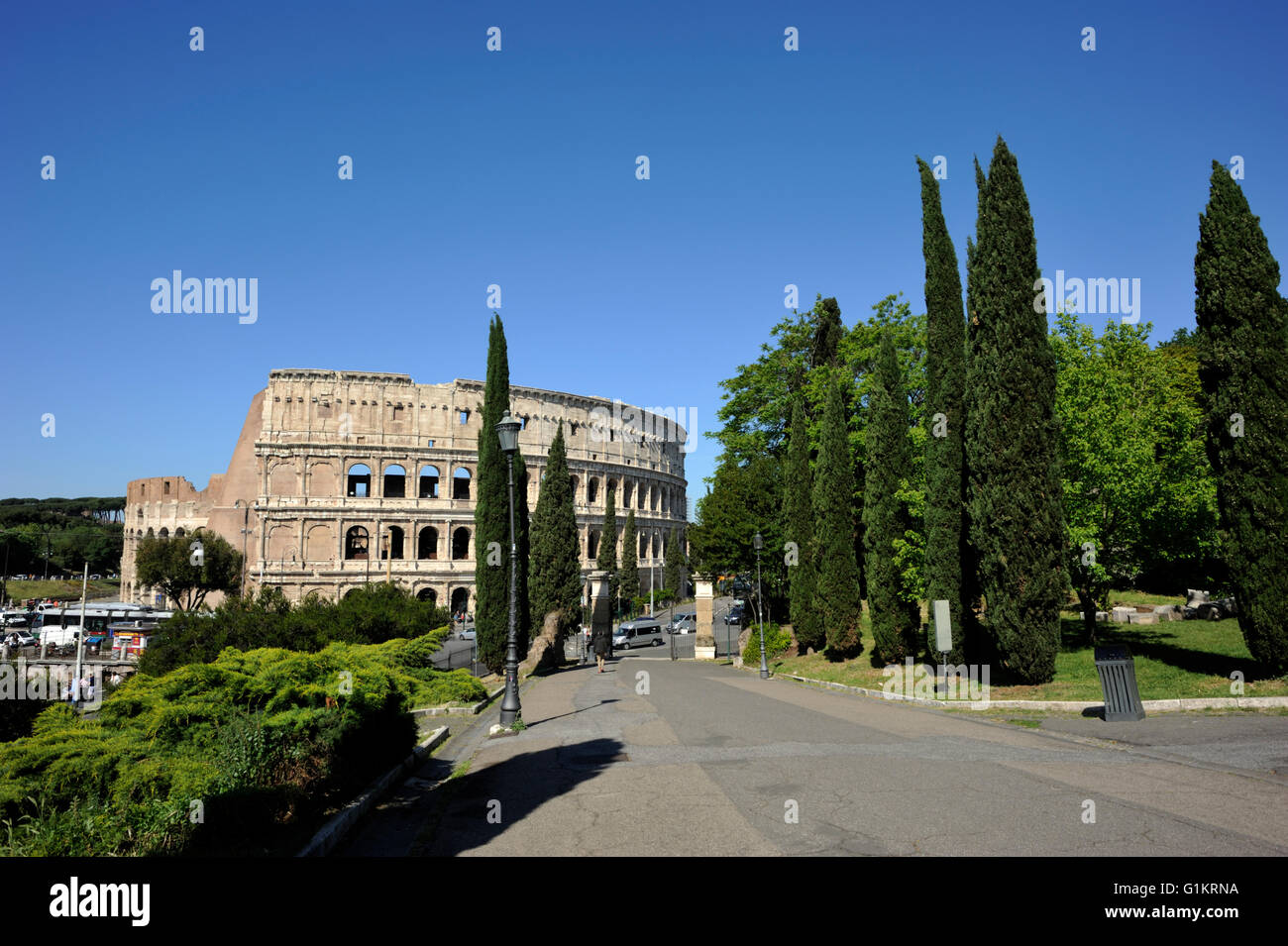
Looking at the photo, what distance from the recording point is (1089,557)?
1973 cm

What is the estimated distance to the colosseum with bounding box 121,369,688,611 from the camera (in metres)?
67.6

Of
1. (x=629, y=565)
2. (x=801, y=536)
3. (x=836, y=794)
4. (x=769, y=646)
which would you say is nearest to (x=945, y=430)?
(x=801, y=536)

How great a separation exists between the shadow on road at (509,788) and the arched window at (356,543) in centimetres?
6345

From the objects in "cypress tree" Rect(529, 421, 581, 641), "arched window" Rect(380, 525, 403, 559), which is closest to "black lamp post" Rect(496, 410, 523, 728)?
"cypress tree" Rect(529, 421, 581, 641)

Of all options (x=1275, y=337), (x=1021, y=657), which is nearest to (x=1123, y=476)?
(x=1275, y=337)

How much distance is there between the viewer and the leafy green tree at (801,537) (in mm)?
30734

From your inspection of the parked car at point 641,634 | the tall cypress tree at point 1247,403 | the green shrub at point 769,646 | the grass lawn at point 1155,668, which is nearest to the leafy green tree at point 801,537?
the green shrub at point 769,646

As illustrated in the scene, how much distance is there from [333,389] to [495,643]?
50.4 m

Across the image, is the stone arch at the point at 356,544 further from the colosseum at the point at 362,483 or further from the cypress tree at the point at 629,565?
the cypress tree at the point at 629,565

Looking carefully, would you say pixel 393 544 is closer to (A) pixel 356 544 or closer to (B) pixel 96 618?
(A) pixel 356 544

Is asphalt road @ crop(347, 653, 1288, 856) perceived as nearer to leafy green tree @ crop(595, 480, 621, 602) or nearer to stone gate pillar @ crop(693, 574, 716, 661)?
stone gate pillar @ crop(693, 574, 716, 661)

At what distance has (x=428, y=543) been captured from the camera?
246 feet

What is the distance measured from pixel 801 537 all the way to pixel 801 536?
42 mm
